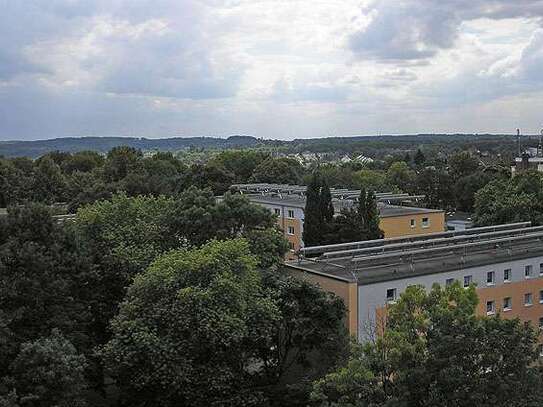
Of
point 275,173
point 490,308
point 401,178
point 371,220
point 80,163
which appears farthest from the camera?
point 80,163

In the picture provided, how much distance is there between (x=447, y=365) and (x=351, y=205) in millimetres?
42135

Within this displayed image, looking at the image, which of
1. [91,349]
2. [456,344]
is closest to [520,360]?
[456,344]

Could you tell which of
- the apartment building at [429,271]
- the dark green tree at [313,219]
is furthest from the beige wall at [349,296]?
the dark green tree at [313,219]

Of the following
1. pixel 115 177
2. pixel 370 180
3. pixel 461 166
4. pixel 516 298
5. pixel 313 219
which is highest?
pixel 461 166

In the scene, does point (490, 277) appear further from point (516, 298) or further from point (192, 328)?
point (192, 328)

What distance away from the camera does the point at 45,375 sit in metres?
21.3

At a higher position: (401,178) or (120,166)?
(120,166)

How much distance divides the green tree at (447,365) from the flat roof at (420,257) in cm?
1003

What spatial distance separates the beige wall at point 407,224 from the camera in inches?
2184

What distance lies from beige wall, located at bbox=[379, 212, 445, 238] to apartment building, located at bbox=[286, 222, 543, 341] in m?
17.8

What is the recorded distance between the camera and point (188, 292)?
23656 mm

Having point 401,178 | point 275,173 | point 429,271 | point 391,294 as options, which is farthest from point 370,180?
point 391,294

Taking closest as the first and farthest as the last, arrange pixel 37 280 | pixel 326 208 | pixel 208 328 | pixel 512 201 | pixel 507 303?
pixel 208 328 < pixel 37 280 < pixel 507 303 < pixel 326 208 < pixel 512 201

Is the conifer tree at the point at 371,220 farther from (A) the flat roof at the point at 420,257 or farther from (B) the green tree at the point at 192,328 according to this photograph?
(B) the green tree at the point at 192,328
